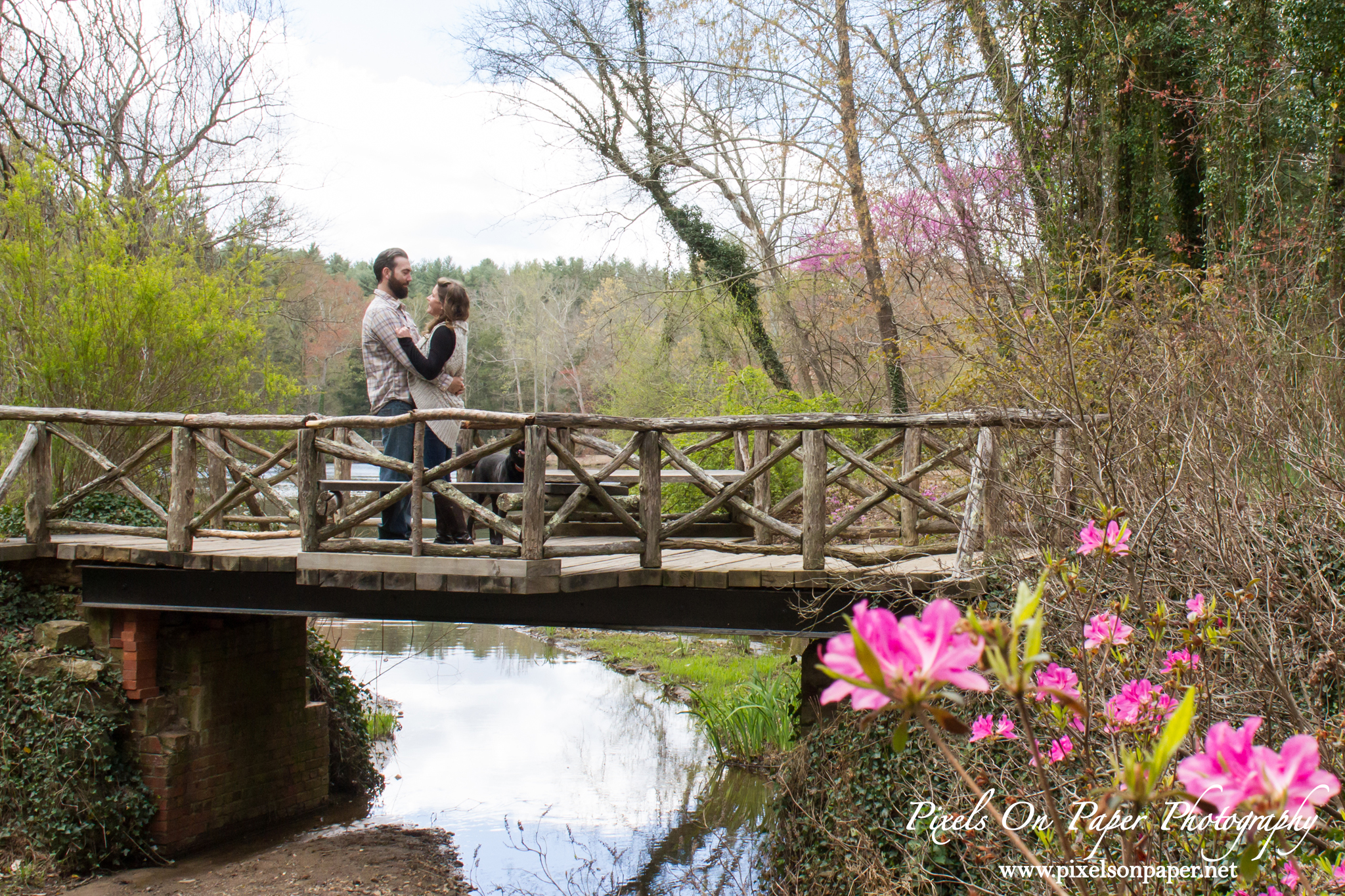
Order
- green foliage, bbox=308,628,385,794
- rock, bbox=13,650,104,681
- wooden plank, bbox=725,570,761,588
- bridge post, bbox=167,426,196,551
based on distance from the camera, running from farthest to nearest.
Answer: green foliage, bbox=308,628,385,794, rock, bbox=13,650,104,681, bridge post, bbox=167,426,196,551, wooden plank, bbox=725,570,761,588

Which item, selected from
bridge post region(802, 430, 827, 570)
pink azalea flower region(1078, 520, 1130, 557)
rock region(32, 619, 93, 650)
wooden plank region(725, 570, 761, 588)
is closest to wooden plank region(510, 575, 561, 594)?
wooden plank region(725, 570, 761, 588)


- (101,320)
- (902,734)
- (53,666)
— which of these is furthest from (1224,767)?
(101,320)

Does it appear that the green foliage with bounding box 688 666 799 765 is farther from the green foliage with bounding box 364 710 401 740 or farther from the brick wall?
the brick wall

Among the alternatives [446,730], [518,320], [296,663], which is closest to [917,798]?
[296,663]

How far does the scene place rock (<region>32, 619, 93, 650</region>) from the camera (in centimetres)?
723

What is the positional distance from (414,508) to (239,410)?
744cm

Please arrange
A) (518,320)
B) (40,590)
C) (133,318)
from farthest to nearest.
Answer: (518,320) → (133,318) → (40,590)

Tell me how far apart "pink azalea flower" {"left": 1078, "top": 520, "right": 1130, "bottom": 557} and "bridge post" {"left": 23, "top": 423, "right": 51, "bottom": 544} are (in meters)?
7.36

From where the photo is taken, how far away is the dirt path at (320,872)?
270 inches

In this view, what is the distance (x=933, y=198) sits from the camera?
12000 millimetres

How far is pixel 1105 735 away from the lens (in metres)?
4.24

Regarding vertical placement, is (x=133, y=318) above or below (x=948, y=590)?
above

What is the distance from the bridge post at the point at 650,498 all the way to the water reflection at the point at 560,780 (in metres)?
3.15

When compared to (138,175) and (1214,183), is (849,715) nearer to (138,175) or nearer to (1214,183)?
(1214,183)
